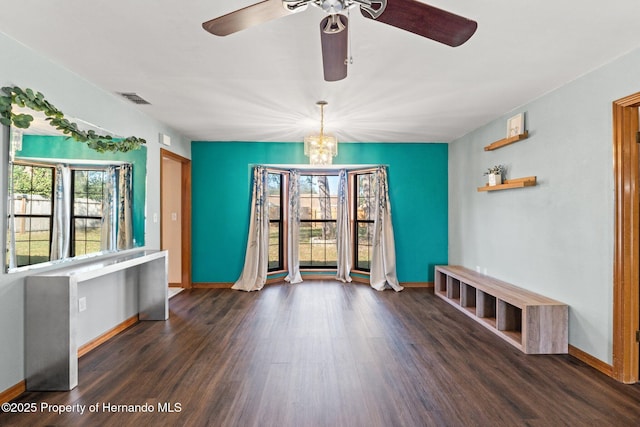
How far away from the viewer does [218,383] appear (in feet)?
8.65

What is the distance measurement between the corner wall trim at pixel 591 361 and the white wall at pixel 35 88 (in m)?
4.35

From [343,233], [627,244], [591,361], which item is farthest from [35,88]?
[591,361]

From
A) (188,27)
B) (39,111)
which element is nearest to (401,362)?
(188,27)

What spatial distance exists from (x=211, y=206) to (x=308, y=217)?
5.87 ft

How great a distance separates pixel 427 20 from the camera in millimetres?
1670

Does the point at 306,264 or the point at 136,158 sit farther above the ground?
the point at 136,158

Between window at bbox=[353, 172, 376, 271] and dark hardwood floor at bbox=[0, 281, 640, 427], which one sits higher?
window at bbox=[353, 172, 376, 271]

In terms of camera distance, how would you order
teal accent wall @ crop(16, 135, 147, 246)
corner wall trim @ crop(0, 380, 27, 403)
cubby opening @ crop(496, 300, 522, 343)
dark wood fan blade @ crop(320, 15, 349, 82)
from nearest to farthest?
1. dark wood fan blade @ crop(320, 15, 349, 82)
2. corner wall trim @ crop(0, 380, 27, 403)
3. teal accent wall @ crop(16, 135, 147, 246)
4. cubby opening @ crop(496, 300, 522, 343)

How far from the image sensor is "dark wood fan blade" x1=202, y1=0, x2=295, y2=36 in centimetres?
157

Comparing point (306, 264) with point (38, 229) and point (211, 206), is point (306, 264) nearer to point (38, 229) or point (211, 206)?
point (211, 206)

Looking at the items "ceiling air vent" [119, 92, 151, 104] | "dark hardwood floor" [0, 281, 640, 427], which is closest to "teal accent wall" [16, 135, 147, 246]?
"ceiling air vent" [119, 92, 151, 104]

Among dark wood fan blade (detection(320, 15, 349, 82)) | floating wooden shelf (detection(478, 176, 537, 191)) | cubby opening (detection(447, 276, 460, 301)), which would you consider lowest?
cubby opening (detection(447, 276, 460, 301))

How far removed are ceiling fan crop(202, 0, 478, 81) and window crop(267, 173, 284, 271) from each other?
4499 millimetres

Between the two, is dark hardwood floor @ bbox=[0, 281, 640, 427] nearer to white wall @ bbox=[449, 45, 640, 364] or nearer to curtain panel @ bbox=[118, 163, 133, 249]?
white wall @ bbox=[449, 45, 640, 364]
